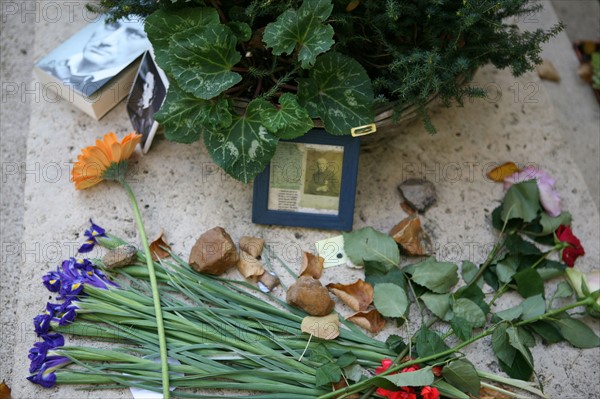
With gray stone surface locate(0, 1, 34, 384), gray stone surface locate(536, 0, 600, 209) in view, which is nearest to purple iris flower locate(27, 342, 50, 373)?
gray stone surface locate(0, 1, 34, 384)

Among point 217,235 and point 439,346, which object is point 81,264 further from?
point 439,346

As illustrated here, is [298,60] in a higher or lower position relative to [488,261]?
higher

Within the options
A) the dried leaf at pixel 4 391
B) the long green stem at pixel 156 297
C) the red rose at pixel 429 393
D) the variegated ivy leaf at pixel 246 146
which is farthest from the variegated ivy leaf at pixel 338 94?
the dried leaf at pixel 4 391

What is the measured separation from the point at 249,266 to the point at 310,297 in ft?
0.57

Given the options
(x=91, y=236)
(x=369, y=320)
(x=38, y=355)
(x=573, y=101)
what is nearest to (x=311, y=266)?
(x=369, y=320)

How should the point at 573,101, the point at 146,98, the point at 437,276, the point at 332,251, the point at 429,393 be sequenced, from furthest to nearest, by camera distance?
the point at 573,101, the point at 146,98, the point at 332,251, the point at 437,276, the point at 429,393

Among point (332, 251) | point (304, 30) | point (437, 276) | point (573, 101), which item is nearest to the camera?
point (304, 30)

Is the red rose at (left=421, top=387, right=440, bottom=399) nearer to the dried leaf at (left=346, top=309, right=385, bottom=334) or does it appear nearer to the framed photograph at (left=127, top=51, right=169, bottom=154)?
the dried leaf at (left=346, top=309, right=385, bottom=334)

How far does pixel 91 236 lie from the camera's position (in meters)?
1.68

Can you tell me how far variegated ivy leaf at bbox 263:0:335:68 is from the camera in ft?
4.91

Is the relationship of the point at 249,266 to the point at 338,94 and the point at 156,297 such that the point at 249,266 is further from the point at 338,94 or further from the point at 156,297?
the point at 338,94

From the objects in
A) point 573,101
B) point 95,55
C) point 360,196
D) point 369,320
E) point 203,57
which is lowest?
point 369,320

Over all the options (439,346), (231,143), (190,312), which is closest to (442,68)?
(231,143)

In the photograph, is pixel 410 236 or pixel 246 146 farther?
pixel 410 236
